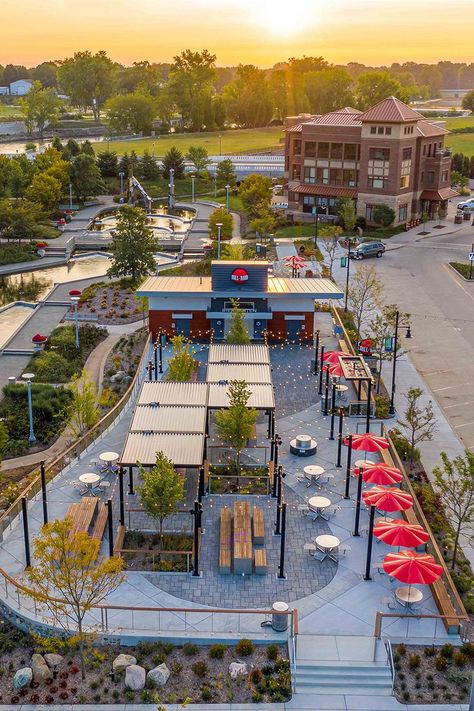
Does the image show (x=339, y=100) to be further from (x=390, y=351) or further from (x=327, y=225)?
(x=390, y=351)

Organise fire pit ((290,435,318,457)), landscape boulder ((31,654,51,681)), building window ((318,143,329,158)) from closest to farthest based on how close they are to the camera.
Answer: landscape boulder ((31,654,51,681)) < fire pit ((290,435,318,457)) < building window ((318,143,329,158))

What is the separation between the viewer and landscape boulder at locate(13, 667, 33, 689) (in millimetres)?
18984

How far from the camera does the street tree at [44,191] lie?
268ft

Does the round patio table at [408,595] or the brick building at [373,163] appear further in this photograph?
the brick building at [373,163]

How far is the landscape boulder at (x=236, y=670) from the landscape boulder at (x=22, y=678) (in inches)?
200

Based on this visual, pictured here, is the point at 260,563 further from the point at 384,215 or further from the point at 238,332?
the point at 384,215

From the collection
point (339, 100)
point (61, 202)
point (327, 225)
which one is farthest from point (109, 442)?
point (339, 100)

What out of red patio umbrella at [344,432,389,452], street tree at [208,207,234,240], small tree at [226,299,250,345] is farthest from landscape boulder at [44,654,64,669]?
street tree at [208,207,234,240]

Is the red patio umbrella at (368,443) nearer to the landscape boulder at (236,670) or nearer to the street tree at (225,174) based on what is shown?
the landscape boulder at (236,670)

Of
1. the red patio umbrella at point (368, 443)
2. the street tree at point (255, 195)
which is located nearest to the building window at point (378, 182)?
the street tree at point (255, 195)

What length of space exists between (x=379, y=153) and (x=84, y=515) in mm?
58976

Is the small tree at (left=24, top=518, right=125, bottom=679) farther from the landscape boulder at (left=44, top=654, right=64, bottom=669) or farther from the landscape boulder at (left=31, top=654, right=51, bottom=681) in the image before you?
the landscape boulder at (left=31, top=654, right=51, bottom=681)

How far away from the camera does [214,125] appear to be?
165875mm

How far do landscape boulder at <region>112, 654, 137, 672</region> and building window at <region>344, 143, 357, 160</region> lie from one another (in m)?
66.3
